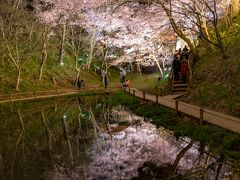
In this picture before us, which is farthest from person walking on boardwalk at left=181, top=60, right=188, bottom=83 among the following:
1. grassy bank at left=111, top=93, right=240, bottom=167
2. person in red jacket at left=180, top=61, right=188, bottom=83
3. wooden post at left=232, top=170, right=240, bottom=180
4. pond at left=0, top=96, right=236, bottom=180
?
wooden post at left=232, top=170, right=240, bottom=180

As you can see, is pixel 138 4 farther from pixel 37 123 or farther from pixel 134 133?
pixel 134 133

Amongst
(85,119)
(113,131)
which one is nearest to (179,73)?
(85,119)

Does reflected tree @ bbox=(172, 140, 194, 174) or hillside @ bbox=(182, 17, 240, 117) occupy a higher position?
hillside @ bbox=(182, 17, 240, 117)

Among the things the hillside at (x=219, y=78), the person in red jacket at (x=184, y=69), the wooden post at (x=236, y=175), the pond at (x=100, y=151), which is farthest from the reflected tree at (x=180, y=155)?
the person in red jacket at (x=184, y=69)

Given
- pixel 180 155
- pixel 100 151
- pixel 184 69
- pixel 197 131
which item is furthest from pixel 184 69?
pixel 180 155

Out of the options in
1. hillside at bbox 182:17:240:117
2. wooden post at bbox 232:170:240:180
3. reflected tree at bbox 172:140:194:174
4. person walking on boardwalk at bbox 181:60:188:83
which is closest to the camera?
wooden post at bbox 232:170:240:180

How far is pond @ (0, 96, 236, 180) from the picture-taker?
10913 millimetres

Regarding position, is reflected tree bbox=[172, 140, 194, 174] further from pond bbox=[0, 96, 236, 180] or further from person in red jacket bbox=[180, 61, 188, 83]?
person in red jacket bbox=[180, 61, 188, 83]

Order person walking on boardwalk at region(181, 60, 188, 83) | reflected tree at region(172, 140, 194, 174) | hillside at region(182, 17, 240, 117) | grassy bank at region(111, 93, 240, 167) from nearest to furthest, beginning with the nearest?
reflected tree at region(172, 140, 194, 174)
grassy bank at region(111, 93, 240, 167)
hillside at region(182, 17, 240, 117)
person walking on boardwalk at region(181, 60, 188, 83)

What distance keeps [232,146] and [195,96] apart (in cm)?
962

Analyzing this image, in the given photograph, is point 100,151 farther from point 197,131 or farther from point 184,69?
point 184,69

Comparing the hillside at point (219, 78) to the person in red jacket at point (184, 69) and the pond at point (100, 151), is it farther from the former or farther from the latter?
the pond at point (100, 151)

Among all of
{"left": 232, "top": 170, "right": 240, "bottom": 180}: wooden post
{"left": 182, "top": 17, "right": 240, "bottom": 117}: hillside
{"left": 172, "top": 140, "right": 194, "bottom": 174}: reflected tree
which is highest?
{"left": 182, "top": 17, "right": 240, "bottom": 117}: hillside

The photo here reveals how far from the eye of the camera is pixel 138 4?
40.0m
